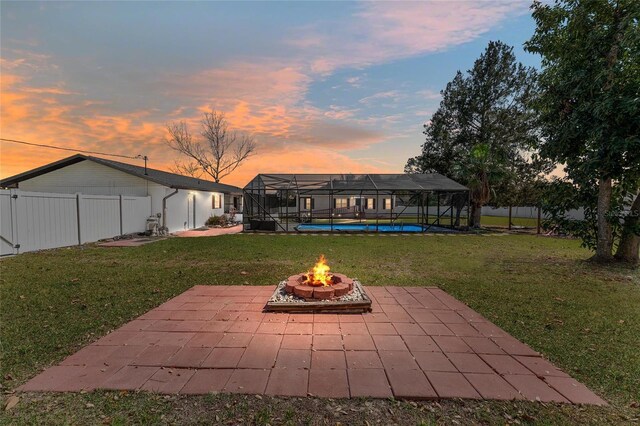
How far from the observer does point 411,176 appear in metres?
18.2

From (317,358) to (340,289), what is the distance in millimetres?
1576

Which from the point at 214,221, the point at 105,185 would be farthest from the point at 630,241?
the point at 105,185

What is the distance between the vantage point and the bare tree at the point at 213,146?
100 feet

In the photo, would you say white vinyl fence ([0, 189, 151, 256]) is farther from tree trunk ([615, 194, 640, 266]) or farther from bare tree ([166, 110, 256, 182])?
bare tree ([166, 110, 256, 182])

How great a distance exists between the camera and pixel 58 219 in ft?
32.7

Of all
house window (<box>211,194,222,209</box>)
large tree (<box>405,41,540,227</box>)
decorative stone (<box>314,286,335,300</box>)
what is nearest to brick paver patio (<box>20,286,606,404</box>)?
decorative stone (<box>314,286,335,300</box>)

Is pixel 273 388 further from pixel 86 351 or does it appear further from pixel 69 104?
pixel 69 104

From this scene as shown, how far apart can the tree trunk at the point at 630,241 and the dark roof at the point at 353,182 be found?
8.27 m

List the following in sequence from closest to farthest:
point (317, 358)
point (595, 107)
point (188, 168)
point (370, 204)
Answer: point (317, 358) → point (595, 107) → point (370, 204) → point (188, 168)

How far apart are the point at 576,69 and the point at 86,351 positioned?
11491 millimetres

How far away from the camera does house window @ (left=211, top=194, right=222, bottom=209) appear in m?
20.8

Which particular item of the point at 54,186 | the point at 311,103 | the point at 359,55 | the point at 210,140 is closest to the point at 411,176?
the point at 311,103

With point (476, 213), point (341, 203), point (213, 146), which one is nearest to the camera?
point (476, 213)

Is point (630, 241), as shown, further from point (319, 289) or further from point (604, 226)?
point (319, 289)
